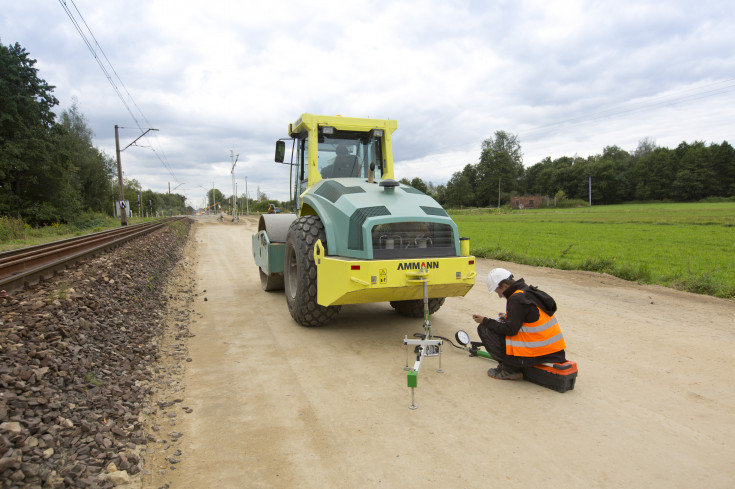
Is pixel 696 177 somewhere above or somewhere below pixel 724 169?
below

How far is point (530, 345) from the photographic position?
4.27 m

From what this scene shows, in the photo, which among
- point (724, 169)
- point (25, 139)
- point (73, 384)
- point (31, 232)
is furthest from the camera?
point (724, 169)

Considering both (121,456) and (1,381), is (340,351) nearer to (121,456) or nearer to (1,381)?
(121,456)

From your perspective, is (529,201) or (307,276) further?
(529,201)

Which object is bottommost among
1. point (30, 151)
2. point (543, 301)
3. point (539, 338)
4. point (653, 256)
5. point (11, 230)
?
point (653, 256)

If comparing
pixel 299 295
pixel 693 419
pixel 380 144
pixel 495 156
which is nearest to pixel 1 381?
pixel 299 295

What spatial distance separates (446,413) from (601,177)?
10701 centimetres

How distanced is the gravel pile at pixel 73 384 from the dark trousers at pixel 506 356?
323 cm

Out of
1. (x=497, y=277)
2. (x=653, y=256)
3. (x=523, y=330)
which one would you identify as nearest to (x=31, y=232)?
(x=497, y=277)

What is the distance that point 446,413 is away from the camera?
12.3 feet

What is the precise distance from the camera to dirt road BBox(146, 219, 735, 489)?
9.61 ft

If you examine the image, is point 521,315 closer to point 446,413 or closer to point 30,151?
point 446,413

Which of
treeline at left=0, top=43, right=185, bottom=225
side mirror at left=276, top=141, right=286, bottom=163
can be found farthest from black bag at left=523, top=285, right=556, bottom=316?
treeline at left=0, top=43, right=185, bottom=225

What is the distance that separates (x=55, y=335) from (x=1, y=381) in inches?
50.2
